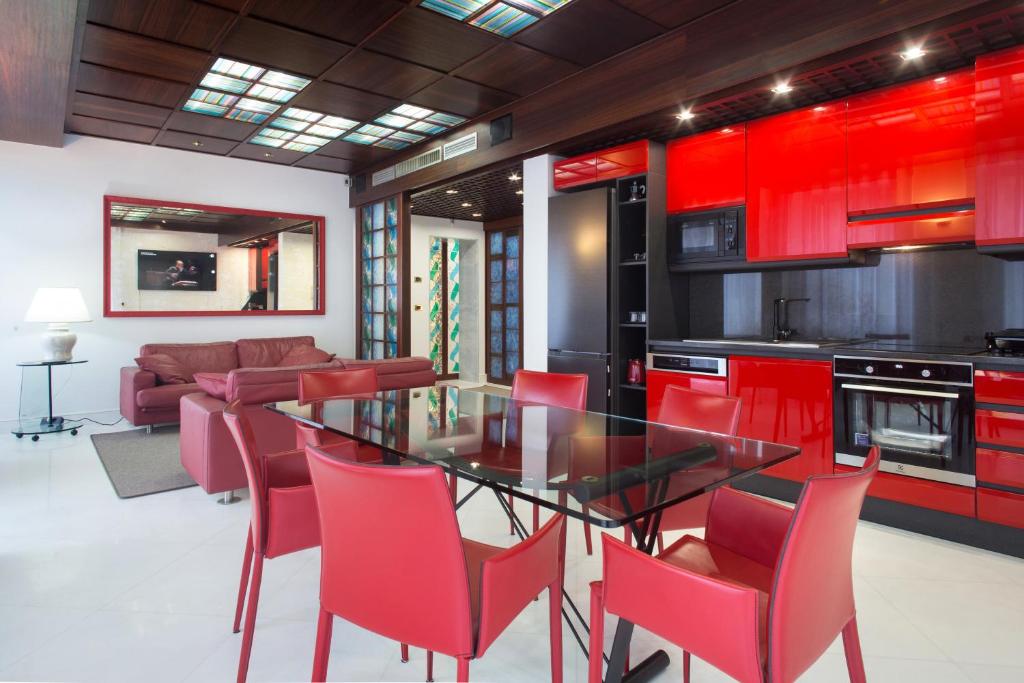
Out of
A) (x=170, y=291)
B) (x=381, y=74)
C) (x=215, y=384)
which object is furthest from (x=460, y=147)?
(x=170, y=291)

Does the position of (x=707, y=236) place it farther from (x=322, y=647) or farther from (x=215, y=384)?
(x=322, y=647)

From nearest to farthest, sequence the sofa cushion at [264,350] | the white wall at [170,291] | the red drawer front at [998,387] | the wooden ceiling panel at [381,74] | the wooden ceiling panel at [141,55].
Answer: the red drawer front at [998,387]
the wooden ceiling panel at [141,55]
the wooden ceiling panel at [381,74]
the white wall at [170,291]
the sofa cushion at [264,350]

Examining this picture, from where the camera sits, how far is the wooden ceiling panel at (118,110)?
16.3 feet

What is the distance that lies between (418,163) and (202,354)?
308 centimetres

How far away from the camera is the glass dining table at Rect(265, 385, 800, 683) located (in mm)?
1375

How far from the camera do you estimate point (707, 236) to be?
161 inches

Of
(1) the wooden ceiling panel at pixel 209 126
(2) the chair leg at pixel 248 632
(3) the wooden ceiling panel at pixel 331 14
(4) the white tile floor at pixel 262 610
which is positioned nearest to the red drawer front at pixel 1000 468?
(4) the white tile floor at pixel 262 610

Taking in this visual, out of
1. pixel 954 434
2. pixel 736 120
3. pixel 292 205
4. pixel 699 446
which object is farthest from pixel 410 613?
pixel 292 205

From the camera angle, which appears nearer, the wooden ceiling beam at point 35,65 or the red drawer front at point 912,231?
the red drawer front at point 912,231

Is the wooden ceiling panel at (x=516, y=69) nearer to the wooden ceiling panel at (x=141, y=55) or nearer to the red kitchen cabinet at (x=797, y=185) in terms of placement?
the red kitchen cabinet at (x=797, y=185)

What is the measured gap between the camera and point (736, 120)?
3.95 metres

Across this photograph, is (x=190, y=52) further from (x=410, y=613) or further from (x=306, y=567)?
(x=410, y=613)

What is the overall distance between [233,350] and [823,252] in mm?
5931

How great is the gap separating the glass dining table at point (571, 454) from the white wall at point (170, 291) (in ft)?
16.1
